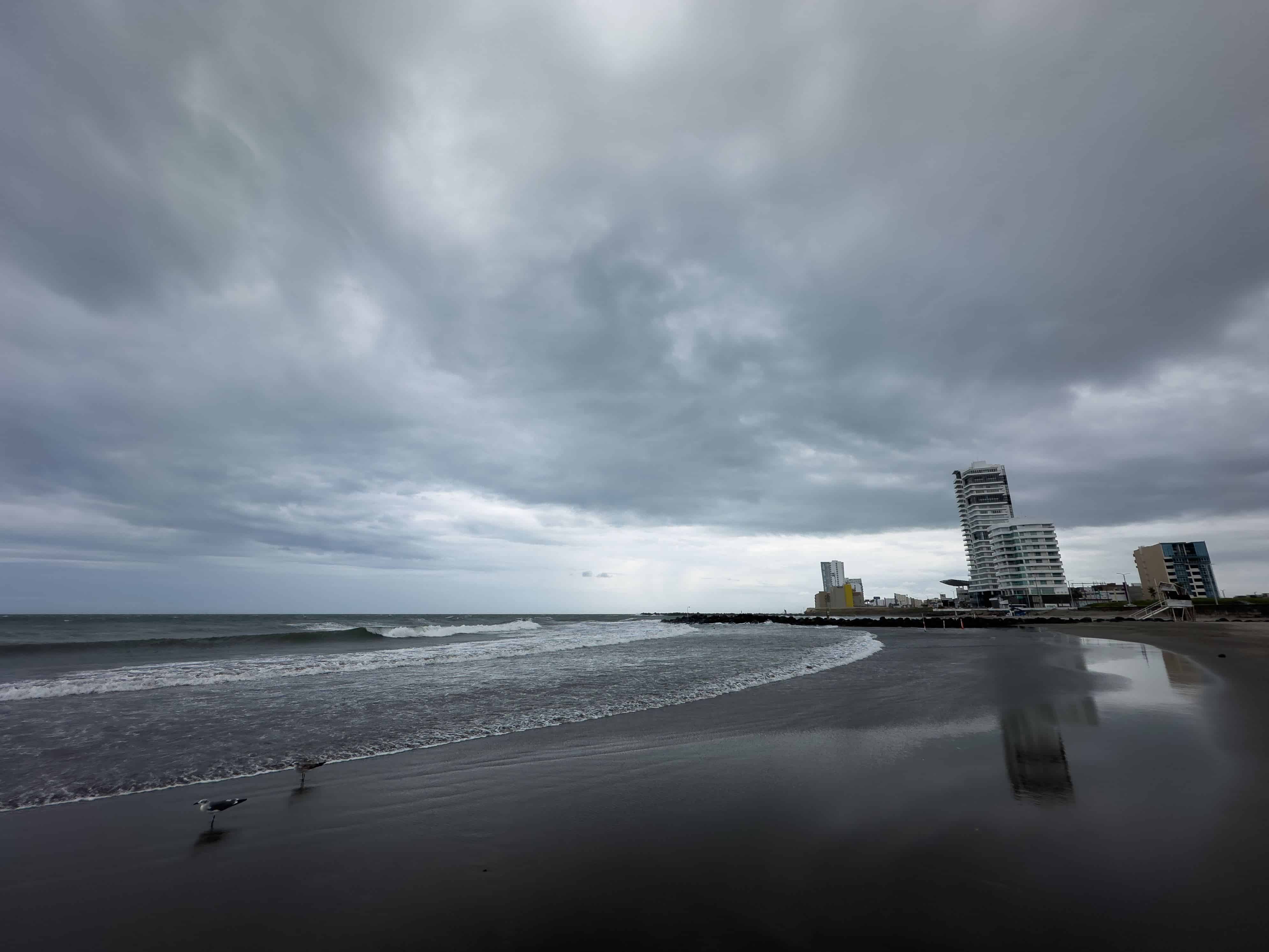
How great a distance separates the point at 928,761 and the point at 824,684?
8478 millimetres

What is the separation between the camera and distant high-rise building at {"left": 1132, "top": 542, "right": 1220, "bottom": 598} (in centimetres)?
13112

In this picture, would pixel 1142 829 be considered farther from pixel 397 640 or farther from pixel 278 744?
pixel 397 640

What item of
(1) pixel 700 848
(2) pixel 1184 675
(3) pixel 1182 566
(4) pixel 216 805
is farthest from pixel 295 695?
(3) pixel 1182 566

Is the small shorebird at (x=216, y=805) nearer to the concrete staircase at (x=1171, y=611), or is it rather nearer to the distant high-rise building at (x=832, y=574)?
the concrete staircase at (x=1171, y=611)

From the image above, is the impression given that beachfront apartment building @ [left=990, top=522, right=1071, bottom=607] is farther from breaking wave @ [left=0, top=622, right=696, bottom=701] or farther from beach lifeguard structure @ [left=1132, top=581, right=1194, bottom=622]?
breaking wave @ [left=0, top=622, right=696, bottom=701]

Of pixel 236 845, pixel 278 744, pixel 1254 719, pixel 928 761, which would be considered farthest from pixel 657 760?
pixel 1254 719

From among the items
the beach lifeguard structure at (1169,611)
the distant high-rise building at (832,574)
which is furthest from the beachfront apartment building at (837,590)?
the beach lifeguard structure at (1169,611)

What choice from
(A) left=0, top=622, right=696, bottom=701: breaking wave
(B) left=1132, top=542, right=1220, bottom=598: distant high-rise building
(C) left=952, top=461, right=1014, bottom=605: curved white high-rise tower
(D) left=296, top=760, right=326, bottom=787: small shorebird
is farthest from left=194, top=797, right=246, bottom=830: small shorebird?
(B) left=1132, top=542, right=1220, bottom=598: distant high-rise building

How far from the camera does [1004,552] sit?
121m

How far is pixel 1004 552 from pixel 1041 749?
137518 millimetres

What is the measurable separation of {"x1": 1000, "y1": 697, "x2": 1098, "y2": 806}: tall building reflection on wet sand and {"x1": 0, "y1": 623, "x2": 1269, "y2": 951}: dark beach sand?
5 centimetres

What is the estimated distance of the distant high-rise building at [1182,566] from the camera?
131 metres

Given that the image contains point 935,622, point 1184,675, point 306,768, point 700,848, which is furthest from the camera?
point 935,622

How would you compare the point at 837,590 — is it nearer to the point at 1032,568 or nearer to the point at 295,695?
the point at 1032,568
